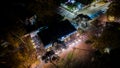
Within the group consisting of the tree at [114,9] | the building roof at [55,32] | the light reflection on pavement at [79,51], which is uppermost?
the tree at [114,9]

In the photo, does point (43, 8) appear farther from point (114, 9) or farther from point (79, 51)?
point (114, 9)

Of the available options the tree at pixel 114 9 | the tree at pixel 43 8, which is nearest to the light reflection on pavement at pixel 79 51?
the tree at pixel 114 9

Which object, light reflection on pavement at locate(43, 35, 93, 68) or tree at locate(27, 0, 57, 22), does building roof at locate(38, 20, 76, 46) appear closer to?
light reflection on pavement at locate(43, 35, 93, 68)

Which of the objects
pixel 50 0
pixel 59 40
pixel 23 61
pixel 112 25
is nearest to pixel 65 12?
pixel 50 0

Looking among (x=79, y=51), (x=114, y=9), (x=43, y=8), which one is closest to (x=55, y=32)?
(x=79, y=51)

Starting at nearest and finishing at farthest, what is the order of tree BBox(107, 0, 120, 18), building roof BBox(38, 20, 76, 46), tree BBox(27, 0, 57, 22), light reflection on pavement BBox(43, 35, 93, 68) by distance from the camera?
light reflection on pavement BBox(43, 35, 93, 68)
tree BBox(107, 0, 120, 18)
building roof BBox(38, 20, 76, 46)
tree BBox(27, 0, 57, 22)

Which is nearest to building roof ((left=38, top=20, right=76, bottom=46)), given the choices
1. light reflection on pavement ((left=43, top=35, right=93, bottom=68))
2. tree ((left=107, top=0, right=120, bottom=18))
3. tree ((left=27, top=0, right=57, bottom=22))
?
light reflection on pavement ((left=43, top=35, right=93, bottom=68))

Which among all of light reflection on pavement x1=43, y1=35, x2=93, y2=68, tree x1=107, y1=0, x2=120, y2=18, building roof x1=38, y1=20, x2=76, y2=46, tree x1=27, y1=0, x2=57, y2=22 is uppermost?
tree x1=27, y1=0, x2=57, y2=22

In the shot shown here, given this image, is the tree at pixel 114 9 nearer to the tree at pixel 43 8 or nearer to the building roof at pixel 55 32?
the building roof at pixel 55 32

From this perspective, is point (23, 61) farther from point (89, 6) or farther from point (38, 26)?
point (89, 6)
